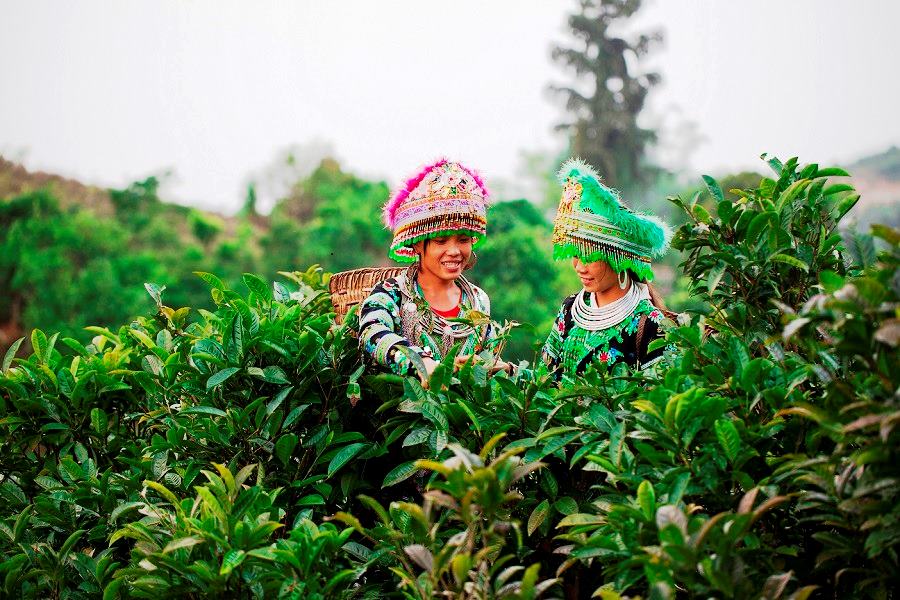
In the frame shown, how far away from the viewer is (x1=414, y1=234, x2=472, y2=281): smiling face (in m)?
3.54

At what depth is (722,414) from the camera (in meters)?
2.14

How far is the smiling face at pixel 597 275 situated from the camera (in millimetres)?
3613

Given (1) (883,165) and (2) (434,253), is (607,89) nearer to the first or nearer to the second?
(1) (883,165)

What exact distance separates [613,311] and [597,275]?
0.16 m

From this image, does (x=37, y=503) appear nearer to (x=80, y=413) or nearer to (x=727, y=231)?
(x=80, y=413)

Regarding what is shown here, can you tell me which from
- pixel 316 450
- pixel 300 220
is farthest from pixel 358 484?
pixel 300 220

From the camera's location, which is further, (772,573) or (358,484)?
(358,484)

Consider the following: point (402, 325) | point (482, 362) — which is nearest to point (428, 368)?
point (482, 362)

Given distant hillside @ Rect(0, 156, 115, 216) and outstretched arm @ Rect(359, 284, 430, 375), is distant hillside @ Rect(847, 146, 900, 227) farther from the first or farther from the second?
outstretched arm @ Rect(359, 284, 430, 375)

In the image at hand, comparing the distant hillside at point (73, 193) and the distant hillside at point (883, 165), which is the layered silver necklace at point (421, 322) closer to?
the distant hillside at point (73, 193)

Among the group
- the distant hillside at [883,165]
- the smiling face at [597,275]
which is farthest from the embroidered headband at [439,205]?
the distant hillside at [883,165]

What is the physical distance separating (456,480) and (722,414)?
0.70 metres

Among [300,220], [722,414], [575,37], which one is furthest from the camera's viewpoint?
[575,37]

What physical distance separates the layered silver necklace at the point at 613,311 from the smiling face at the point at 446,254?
1.87ft
